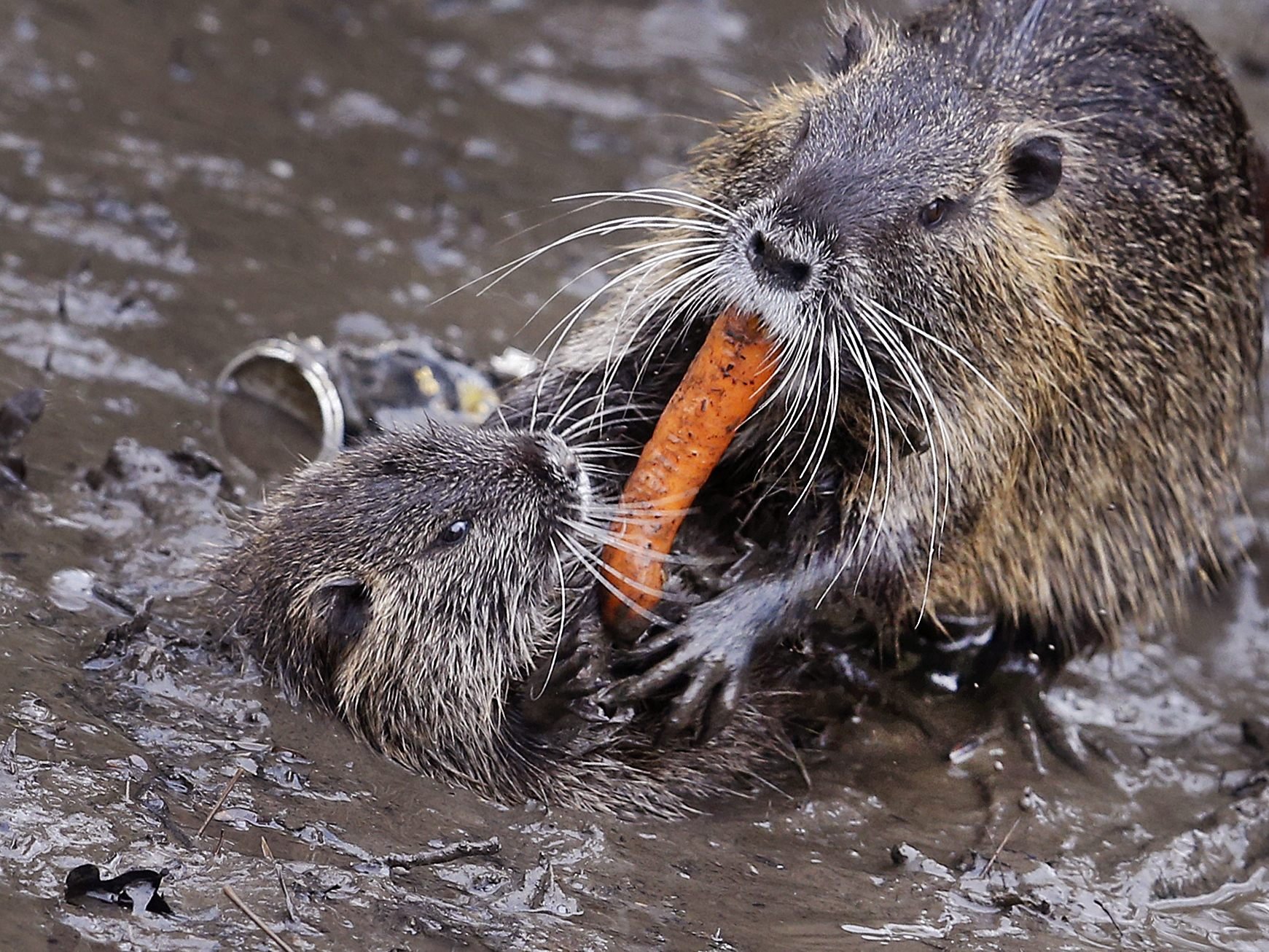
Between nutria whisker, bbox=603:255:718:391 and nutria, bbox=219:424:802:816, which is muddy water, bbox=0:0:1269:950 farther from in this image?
nutria whisker, bbox=603:255:718:391

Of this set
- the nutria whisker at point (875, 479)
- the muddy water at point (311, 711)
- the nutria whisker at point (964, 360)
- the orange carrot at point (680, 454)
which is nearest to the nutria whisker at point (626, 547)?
the orange carrot at point (680, 454)

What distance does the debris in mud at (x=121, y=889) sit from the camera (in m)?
2.43

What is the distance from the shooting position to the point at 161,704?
302cm

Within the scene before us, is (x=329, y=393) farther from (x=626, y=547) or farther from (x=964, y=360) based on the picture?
(x=964, y=360)

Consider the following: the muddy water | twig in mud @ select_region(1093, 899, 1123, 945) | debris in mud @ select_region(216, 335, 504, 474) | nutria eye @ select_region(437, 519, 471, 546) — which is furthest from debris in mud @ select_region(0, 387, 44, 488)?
twig in mud @ select_region(1093, 899, 1123, 945)

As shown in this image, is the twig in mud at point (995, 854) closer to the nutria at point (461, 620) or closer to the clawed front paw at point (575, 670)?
the nutria at point (461, 620)

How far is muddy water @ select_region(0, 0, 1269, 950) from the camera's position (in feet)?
8.80

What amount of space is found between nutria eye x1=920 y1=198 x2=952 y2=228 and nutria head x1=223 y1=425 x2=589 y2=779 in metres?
0.88

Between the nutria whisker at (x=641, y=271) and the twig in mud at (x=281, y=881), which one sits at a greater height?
the nutria whisker at (x=641, y=271)

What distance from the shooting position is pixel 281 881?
2.57 m

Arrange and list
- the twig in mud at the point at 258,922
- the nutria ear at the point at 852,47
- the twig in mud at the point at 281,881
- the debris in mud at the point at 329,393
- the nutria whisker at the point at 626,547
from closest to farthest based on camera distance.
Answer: the twig in mud at the point at 258,922 < the twig in mud at the point at 281,881 < the nutria whisker at the point at 626,547 < the nutria ear at the point at 852,47 < the debris in mud at the point at 329,393

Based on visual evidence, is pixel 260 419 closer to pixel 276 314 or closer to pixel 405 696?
pixel 276 314

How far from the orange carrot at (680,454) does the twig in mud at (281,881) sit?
0.84m

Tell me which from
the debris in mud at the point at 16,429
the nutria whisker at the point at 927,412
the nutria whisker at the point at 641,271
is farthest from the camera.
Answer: the debris in mud at the point at 16,429
